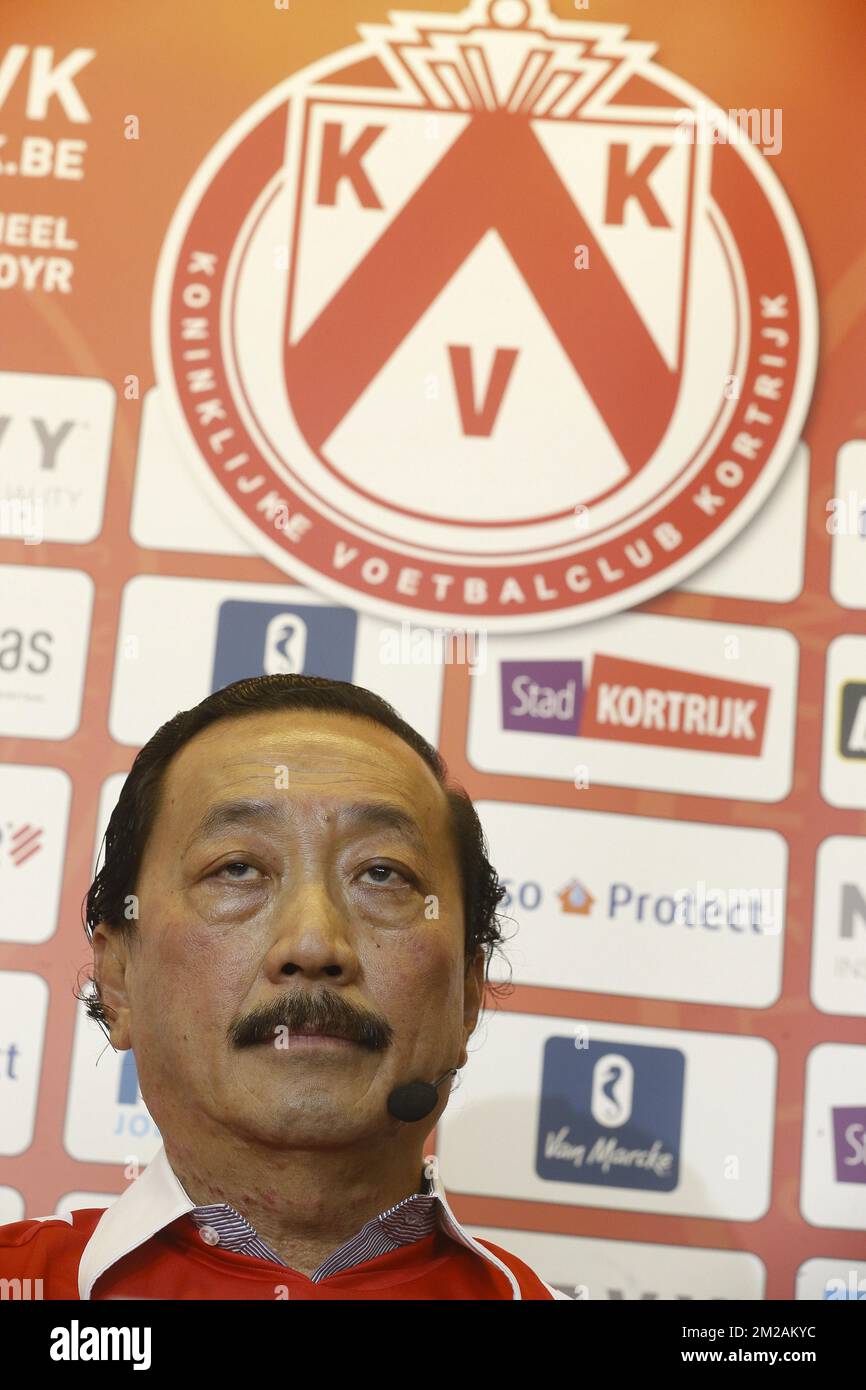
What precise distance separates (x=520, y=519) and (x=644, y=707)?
0.28m

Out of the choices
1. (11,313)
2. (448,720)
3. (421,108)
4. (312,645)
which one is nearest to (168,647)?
(312,645)

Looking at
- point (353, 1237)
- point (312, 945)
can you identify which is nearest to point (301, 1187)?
point (353, 1237)

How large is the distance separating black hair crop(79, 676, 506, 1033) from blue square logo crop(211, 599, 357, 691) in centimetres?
48

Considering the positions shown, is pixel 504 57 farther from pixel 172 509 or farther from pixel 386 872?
pixel 386 872

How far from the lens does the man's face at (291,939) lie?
1.07 meters

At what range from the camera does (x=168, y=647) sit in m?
1.81

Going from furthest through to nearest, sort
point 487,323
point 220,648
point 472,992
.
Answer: point 487,323
point 220,648
point 472,992

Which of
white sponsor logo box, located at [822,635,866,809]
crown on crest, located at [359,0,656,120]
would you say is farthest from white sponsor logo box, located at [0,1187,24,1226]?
crown on crest, located at [359,0,656,120]

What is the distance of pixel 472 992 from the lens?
130cm

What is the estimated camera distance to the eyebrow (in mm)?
1146

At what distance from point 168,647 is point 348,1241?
2.84 feet

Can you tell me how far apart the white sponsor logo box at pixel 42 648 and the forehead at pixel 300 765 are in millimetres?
607

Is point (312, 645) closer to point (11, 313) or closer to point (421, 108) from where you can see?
point (11, 313)

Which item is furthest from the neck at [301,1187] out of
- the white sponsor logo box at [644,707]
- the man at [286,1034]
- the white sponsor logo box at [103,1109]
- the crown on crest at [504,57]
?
the crown on crest at [504,57]
